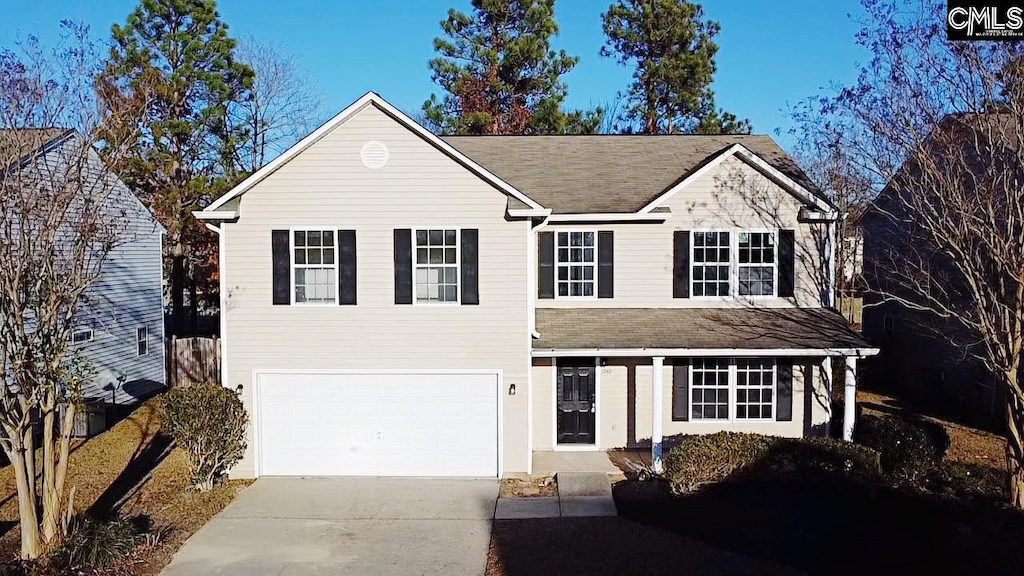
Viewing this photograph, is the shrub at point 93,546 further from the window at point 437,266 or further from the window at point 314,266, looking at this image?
the window at point 437,266

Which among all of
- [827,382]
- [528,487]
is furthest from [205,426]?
[827,382]

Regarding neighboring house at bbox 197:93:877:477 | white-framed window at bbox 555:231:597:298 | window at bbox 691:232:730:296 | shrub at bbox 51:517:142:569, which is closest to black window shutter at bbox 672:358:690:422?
neighboring house at bbox 197:93:877:477

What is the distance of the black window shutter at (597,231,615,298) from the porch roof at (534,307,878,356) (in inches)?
16.1

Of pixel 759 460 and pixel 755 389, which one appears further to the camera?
pixel 755 389

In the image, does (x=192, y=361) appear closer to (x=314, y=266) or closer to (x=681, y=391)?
(x=314, y=266)

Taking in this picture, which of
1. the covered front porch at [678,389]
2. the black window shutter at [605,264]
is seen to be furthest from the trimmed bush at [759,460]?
the black window shutter at [605,264]

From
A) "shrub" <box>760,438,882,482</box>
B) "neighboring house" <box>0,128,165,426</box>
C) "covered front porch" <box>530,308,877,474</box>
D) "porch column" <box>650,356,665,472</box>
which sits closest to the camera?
"shrub" <box>760,438,882,482</box>

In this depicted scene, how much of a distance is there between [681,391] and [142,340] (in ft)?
55.3

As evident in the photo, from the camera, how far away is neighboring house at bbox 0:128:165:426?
2088 centimetres

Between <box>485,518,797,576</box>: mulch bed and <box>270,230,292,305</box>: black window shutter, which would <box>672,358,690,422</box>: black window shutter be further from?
<box>270,230,292,305</box>: black window shutter

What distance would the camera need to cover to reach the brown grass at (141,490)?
10938 millimetres

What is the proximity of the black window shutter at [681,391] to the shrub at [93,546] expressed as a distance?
10026mm

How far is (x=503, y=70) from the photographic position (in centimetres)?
3384

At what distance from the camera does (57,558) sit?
9883mm
